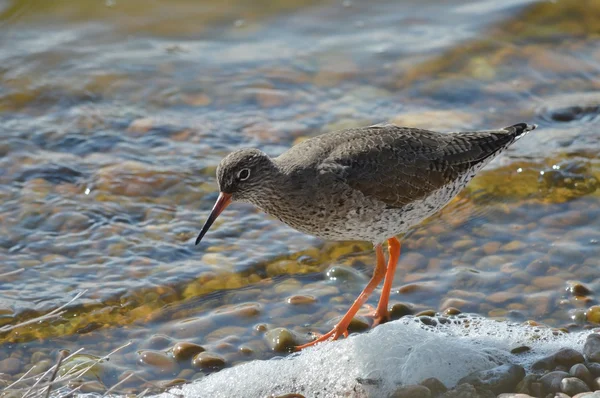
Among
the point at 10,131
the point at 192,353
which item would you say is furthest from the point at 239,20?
the point at 192,353

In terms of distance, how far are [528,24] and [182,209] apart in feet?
22.5

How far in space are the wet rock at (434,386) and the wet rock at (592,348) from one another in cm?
116

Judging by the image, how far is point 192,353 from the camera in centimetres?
653

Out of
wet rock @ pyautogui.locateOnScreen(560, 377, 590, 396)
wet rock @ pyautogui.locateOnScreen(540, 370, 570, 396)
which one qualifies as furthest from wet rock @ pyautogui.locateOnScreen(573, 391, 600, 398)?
wet rock @ pyautogui.locateOnScreen(540, 370, 570, 396)

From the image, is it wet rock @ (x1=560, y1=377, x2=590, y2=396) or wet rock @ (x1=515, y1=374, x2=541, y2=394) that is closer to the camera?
wet rock @ (x1=560, y1=377, x2=590, y2=396)

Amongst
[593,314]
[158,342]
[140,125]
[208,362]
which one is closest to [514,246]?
[593,314]

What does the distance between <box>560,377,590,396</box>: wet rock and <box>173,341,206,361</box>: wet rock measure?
281 centimetres

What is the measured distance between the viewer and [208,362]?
21.0ft

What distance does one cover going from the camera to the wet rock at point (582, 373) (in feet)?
19.5

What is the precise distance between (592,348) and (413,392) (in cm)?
148

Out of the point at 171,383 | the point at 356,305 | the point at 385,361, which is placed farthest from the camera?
the point at 356,305

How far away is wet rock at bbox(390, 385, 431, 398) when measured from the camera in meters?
5.93

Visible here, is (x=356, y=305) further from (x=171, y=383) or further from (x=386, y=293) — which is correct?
(x=171, y=383)

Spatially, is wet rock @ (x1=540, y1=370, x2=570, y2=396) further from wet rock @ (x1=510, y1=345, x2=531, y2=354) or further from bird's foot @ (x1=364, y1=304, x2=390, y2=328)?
bird's foot @ (x1=364, y1=304, x2=390, y2=328)
